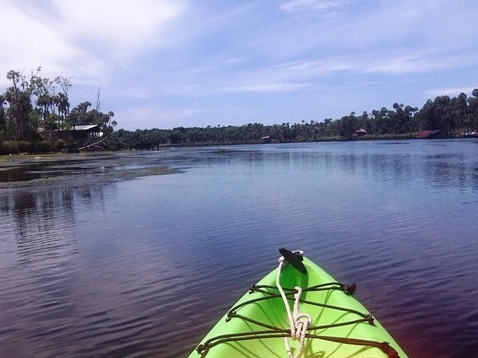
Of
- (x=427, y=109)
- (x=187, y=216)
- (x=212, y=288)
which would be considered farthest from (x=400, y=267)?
(x=427, y=109)

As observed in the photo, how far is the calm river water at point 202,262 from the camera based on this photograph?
7.79 meters

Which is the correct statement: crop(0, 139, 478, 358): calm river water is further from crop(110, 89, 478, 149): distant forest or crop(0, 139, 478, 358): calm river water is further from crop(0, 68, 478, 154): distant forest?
crop(110, 89, 478, 149): distant forest

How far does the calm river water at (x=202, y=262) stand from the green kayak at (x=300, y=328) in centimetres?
149

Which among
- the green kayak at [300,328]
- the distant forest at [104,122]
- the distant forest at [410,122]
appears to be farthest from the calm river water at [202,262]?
the distant forest at [410,122]

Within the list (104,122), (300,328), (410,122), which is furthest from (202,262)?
(410,122)

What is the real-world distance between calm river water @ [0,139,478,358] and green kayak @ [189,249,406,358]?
58.8 inches

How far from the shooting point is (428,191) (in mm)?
23891

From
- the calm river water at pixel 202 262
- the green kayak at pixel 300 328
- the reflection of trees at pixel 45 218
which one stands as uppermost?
the green kayak at pixel 300 328

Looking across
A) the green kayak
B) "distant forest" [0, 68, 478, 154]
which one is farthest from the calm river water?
"distant forest" [0, 68, 478, 154]

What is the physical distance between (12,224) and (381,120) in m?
179

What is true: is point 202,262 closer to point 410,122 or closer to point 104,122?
point 104,122

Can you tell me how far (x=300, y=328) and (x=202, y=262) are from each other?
22.1ft

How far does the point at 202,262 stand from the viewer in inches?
470

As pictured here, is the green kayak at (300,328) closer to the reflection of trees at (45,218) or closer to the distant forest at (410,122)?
the reflection of trees at (45,218)
